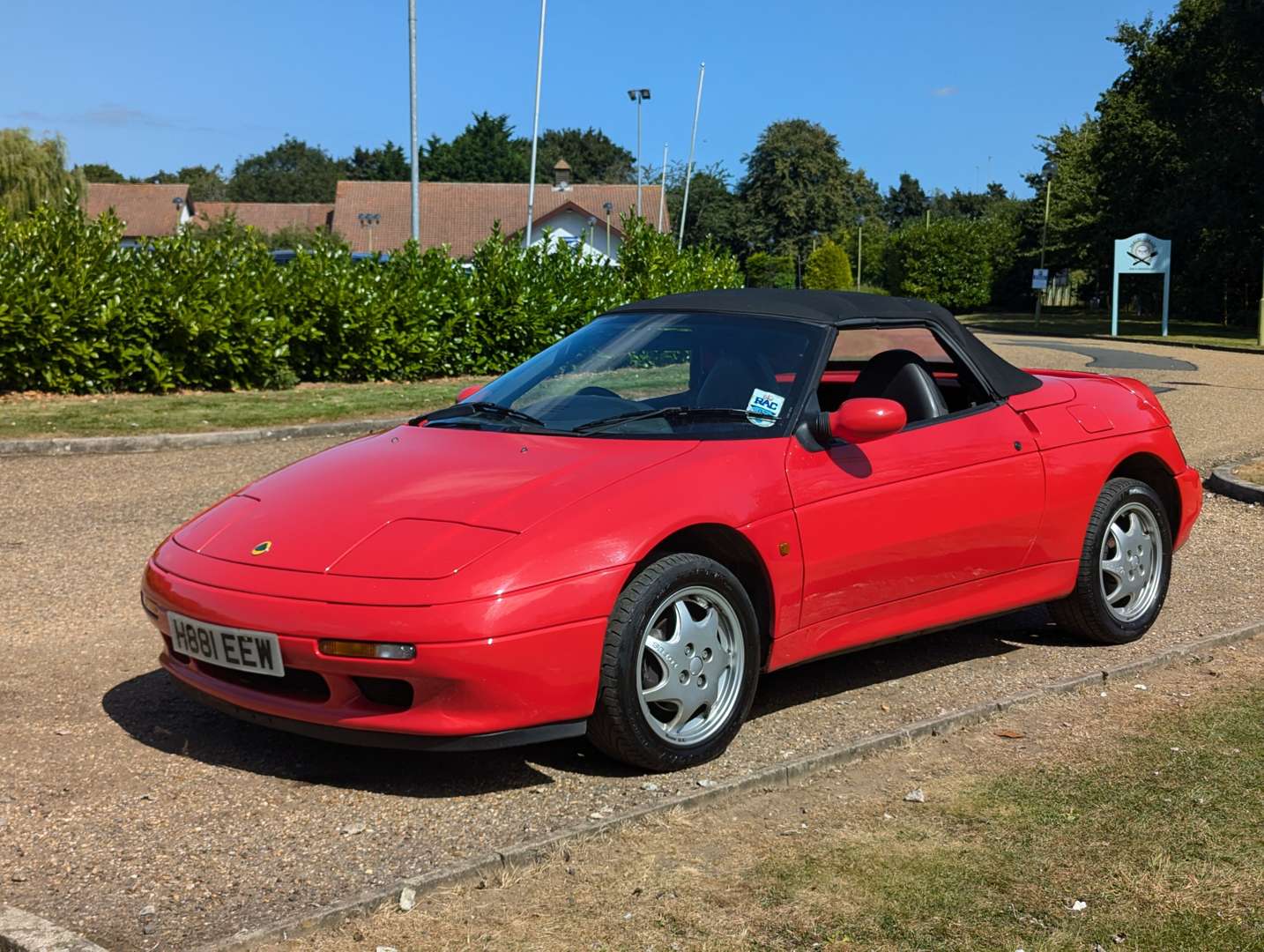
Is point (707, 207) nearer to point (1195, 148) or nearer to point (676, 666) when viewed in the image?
point (1195, 148)

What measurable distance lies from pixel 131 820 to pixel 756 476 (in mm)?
2193

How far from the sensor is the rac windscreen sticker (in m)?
4.82

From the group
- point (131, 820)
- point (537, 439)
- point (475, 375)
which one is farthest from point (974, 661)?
point (475, 375)

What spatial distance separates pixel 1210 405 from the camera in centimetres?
1634

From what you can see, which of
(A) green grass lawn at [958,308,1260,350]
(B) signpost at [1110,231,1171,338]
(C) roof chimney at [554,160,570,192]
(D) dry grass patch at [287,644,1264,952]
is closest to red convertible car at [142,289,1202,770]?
(D) dry grass patch at [287,644,1264,952]

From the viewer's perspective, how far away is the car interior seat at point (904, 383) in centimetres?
532

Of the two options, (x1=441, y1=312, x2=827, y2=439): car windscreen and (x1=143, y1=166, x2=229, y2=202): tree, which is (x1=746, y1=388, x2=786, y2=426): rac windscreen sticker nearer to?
(x1=441, y1=312, x2=827, y2=439): car windscreen

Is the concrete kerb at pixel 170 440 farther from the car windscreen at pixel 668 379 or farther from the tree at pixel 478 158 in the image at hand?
the tree at pixel 478 158

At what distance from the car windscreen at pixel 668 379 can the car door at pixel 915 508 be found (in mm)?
281

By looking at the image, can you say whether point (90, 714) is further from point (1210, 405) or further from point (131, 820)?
point (1210, 405)

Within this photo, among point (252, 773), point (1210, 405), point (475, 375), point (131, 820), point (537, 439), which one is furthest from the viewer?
point (475, 375)

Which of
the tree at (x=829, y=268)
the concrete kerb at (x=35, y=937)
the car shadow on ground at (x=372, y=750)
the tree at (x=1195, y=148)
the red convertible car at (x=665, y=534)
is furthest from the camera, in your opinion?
the tree at (x=829, y=268)

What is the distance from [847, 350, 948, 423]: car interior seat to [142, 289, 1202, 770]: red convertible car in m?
0.01

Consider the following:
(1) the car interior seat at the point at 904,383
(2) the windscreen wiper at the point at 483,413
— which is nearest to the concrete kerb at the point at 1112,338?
(1) the car interior seat at the point at 904,383
